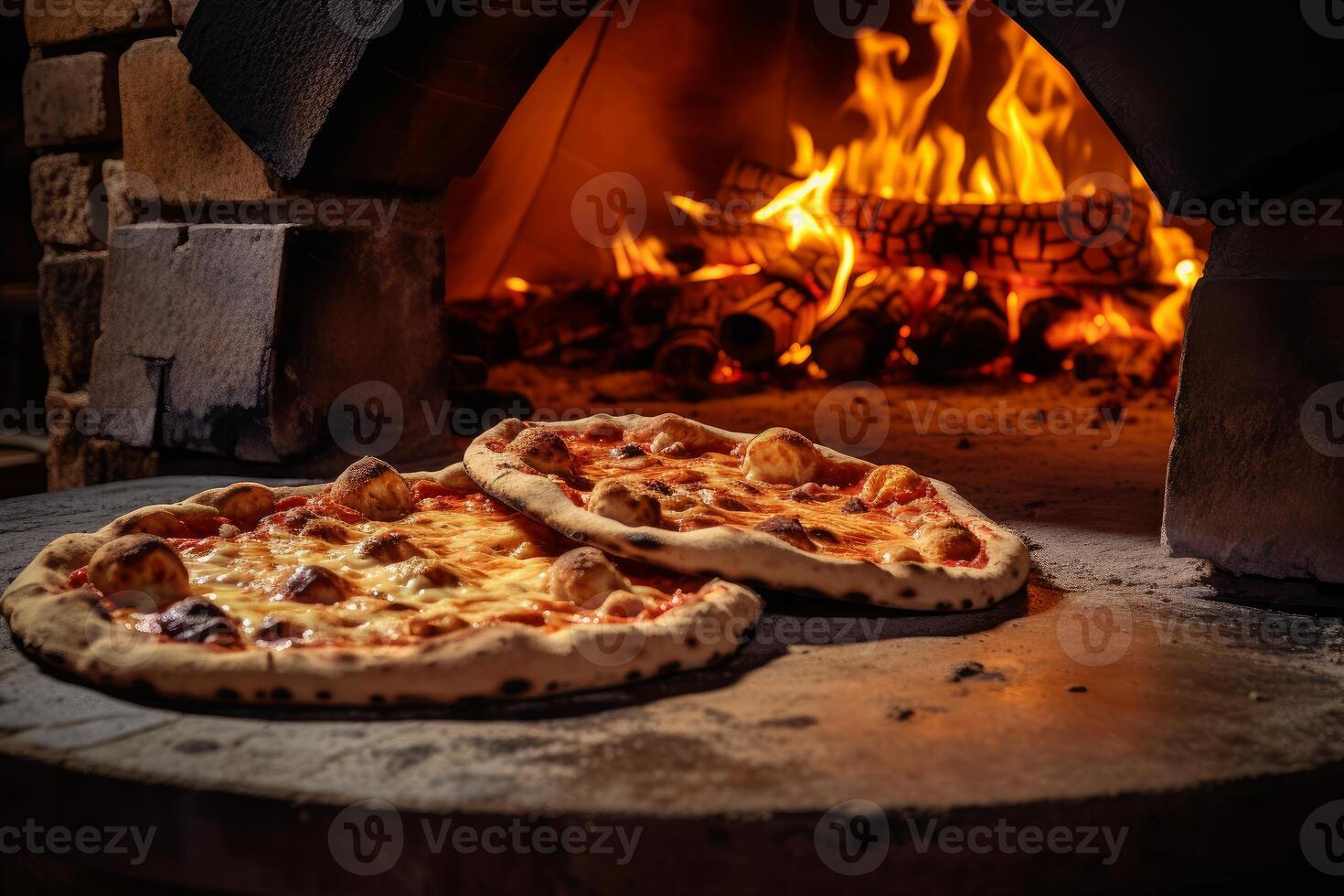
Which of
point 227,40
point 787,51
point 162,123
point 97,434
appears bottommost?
point 97,434

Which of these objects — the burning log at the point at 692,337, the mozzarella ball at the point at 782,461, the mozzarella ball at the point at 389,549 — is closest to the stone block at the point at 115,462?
the mozzarella ball at the point at 389,549

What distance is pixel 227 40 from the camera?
4168 millimetres

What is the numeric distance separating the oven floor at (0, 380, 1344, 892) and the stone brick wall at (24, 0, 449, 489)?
2.10 metres

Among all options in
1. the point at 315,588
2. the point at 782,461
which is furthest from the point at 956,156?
the point at 315,588

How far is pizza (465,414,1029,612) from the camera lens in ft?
8.05

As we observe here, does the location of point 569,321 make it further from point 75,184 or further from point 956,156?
point 75,184

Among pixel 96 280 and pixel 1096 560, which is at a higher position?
pixel 96 280

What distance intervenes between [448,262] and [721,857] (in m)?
5.68

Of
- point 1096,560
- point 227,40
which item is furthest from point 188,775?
point 227,40

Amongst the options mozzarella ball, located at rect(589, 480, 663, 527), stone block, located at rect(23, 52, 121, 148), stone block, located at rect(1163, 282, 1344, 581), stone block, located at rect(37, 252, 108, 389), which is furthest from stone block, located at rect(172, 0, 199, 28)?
stone block, located at rect(1163, 282, 1344, 581)

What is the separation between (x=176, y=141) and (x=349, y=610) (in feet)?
9.73

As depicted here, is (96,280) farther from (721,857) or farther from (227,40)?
(721,857)

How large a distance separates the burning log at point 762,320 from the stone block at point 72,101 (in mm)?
3266

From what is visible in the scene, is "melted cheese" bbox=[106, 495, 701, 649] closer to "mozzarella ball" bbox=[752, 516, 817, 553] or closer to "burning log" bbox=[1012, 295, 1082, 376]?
"mozzarella ball" bbox=[752, 516, 817, 553]
